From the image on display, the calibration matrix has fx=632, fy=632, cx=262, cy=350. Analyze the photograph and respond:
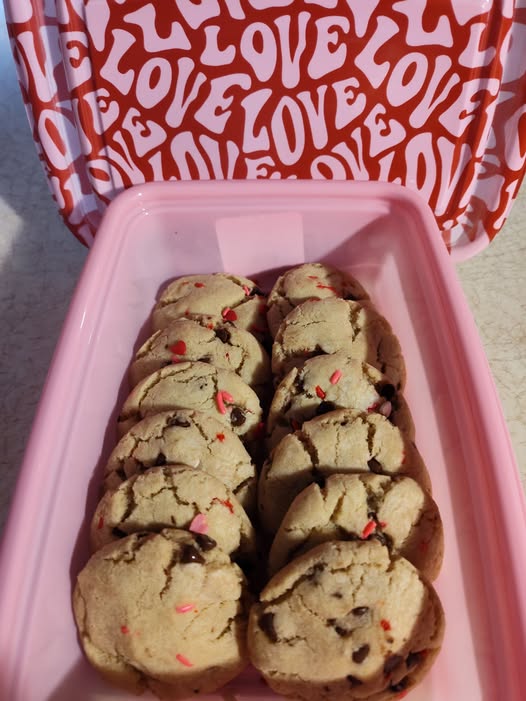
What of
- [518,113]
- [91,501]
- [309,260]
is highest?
[518,113]

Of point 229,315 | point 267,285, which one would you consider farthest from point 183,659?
point 267,285

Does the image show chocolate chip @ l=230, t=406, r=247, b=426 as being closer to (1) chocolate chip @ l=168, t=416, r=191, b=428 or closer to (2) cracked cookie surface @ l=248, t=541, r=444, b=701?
(1) chocolate chip @ l=168, t=416, r=191, b=428

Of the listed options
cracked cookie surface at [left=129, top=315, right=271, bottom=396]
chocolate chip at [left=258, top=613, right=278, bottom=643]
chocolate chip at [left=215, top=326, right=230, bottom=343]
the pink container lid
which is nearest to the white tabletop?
the pink container lid

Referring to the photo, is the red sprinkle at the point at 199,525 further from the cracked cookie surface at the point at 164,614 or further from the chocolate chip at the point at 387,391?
the chocolate chip at the point at 387,391

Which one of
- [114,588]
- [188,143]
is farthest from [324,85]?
[114,588]

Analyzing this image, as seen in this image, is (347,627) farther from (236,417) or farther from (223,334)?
(223,334)

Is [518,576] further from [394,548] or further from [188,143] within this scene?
[188,143]

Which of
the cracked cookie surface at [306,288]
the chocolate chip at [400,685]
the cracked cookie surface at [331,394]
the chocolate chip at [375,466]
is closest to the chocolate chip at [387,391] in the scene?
the cracked cookie surface at [331,394]
